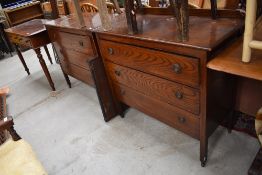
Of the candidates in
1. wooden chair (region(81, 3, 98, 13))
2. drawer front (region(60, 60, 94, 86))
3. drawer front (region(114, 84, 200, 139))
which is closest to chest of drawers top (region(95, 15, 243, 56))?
drawer front (region(114, 84, 200, 139))

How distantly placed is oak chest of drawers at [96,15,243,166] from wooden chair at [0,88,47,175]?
0.76 m

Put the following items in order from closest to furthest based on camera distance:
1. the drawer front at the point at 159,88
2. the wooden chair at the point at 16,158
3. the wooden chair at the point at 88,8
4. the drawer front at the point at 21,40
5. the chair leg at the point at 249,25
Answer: the chair leg at the point at 249,25
the wooden chair at the point at 16,158
the drawer front at the point at 159,88
the drawer front at the point at 21,40
the wooden chair at the point at 88,8

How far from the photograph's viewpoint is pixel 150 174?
140 centimetres

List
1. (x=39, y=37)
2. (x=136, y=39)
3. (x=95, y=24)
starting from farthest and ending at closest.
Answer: (x=39, y=37) → (x=95, y=24) → (x=136, y=39)

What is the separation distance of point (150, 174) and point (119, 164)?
236 mm

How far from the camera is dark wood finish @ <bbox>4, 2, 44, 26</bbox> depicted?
4.81 metres

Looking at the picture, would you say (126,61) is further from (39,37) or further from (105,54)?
(39,37)

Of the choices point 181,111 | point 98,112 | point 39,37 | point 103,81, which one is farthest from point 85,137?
point 39,37

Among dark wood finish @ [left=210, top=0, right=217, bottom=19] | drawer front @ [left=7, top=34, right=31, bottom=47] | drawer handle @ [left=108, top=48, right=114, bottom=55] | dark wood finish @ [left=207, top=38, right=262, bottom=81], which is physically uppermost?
dark wood finish @ [left=210, top=0, right=217, bottom=19]

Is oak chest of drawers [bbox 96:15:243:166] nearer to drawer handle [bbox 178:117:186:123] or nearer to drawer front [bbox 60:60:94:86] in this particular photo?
drawer handle [bbox 178:117:186:123]

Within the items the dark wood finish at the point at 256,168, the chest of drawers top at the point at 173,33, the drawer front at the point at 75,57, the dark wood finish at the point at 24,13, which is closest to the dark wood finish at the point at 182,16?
the chest of drawers top at the point at 173,33

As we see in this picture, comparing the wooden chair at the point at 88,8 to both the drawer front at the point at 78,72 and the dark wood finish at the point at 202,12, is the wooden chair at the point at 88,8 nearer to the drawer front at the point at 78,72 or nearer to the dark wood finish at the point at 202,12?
the drawer front at the point at 78,72

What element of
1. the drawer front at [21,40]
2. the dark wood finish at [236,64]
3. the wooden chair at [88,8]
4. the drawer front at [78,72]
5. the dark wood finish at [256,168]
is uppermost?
the wooden chair at [88,8]

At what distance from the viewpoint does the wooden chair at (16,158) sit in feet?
3.20
